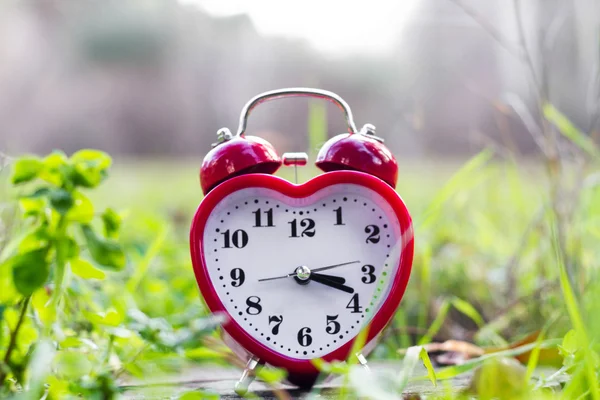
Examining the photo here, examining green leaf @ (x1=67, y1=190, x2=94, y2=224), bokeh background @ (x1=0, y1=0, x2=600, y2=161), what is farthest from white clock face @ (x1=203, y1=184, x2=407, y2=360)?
bokeh background @ (x1=0, y1=0, x2=600, y2=161)

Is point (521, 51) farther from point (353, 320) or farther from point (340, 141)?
point (353, 320)

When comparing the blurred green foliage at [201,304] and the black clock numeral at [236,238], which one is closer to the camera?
the blurred green foliage at [201,304]

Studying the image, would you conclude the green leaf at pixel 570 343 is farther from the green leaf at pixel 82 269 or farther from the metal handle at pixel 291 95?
the green leaf at pixel 82 269

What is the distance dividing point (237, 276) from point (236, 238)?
0.08 meters

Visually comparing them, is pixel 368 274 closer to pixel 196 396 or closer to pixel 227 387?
pixel 227 387

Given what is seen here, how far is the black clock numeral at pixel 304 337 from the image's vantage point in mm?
1403

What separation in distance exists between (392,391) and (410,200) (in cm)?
421

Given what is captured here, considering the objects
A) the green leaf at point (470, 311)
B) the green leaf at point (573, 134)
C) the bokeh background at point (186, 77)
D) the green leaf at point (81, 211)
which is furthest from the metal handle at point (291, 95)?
the bokeh background at point (186, 77)

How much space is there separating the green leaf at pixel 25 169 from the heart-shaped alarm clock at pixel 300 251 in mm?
341

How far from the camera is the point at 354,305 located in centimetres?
143

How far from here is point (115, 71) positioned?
542 inches

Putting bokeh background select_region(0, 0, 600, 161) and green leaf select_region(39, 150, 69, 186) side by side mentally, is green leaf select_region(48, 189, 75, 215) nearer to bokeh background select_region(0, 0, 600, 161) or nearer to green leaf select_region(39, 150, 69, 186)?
green leaf select_region(39, 150, 69, 186)

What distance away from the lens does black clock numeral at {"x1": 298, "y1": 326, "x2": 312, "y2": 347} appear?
1.40m

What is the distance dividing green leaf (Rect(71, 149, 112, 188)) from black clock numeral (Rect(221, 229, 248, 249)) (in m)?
0.30
